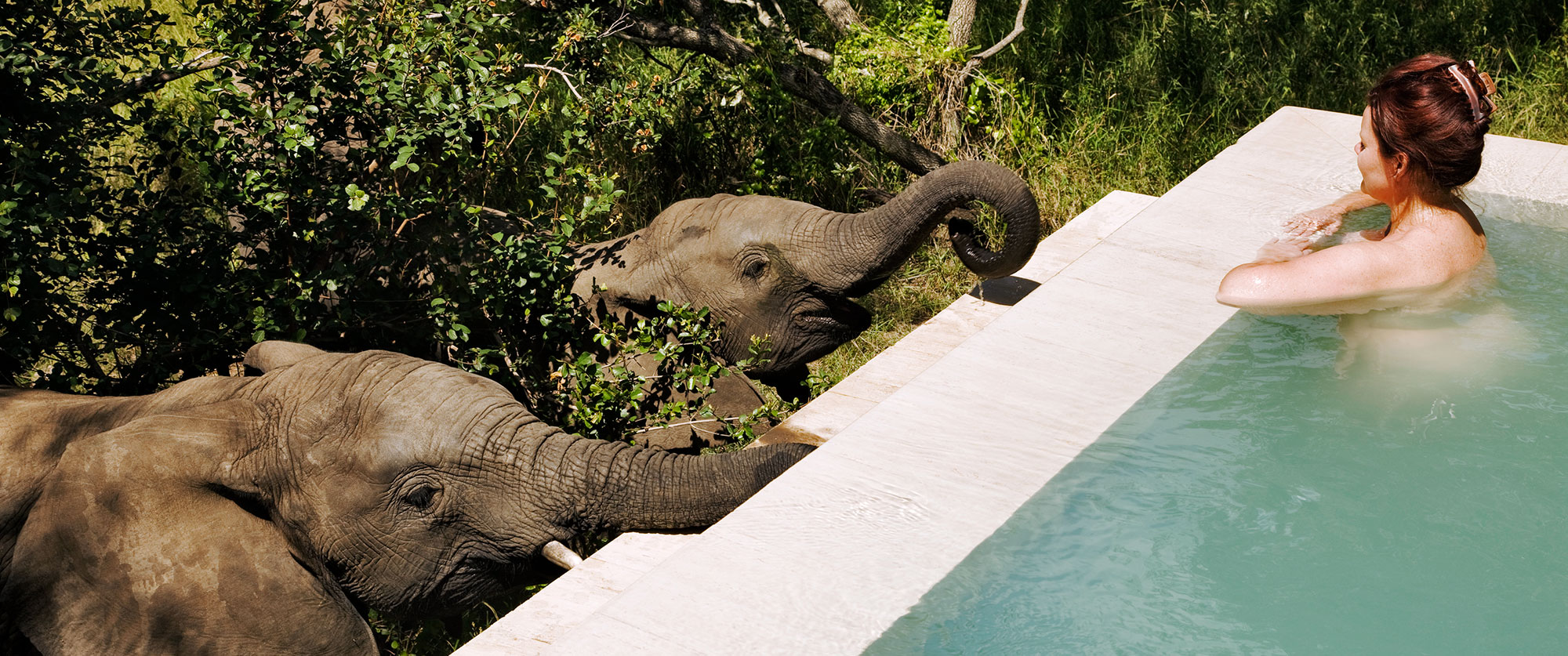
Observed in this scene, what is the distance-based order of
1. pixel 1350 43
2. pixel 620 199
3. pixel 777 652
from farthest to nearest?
pixel 1350 43 < pixel 620 199 < pixel 777 652

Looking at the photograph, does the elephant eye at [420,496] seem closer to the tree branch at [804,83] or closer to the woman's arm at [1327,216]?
the woman's arm at [1327,216]

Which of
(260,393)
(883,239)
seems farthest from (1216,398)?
(260,393)

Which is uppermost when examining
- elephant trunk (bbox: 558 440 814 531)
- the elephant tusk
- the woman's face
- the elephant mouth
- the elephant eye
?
the woman's face

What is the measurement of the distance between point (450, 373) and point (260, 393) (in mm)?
533

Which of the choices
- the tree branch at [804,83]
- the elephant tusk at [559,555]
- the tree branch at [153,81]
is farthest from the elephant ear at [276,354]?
the tree branch at [804,83]

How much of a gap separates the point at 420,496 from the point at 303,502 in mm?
316

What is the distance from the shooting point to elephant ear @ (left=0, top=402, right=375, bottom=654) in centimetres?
323

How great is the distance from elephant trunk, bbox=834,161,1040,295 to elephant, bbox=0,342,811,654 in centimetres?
146

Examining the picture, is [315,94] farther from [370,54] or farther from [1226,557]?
[1226,557]

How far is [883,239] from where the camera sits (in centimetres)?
491

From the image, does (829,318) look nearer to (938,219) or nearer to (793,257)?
(793,257)

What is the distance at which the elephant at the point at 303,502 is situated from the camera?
3.25 meters

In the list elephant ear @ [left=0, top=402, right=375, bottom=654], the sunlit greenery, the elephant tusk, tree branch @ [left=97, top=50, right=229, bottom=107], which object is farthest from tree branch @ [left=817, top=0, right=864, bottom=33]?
elephant ear @ [left=0, top=402, right=375, bottom=654]

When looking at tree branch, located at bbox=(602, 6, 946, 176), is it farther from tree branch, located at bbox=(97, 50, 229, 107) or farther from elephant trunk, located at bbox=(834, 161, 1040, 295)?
tree branch, located at bbox=(97, 50, 229, 107)
